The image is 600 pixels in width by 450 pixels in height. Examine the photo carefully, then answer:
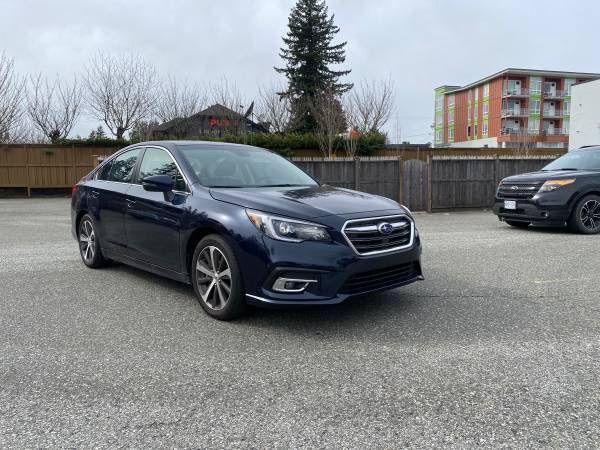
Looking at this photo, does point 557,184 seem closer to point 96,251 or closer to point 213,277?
point 213,277

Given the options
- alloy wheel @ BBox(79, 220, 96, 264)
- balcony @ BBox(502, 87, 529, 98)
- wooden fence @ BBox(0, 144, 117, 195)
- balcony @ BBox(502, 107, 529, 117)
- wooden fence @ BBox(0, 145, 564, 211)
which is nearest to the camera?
alloy wheel @ BBox(79, 220, 96, 264)

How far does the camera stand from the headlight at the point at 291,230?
4062 millimetres

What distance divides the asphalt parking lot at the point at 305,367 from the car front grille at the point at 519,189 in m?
4.01

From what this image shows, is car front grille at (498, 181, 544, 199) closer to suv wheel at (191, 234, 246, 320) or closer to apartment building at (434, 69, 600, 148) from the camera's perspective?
suv wheel at (191, 234, 246, 320)

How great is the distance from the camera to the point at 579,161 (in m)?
10.4

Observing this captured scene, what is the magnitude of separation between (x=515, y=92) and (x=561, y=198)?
67.8 m

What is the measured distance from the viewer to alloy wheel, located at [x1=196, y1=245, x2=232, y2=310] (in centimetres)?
443

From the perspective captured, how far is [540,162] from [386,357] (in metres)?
14.3

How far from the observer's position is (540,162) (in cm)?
1603

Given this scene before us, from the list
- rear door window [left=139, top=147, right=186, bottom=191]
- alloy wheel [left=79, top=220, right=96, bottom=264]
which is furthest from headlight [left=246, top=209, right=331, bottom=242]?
alloy wheel [left=79, top=220, right=96, bottom=264]

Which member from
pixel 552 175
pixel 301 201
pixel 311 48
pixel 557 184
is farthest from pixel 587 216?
pixel 311 48

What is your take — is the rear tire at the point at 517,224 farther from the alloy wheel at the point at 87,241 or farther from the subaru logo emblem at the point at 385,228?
the alloy wheel at the point at 87,241

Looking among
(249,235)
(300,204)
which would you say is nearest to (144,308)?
(249,235)

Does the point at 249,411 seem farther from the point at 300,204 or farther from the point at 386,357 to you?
the point at 300,204
